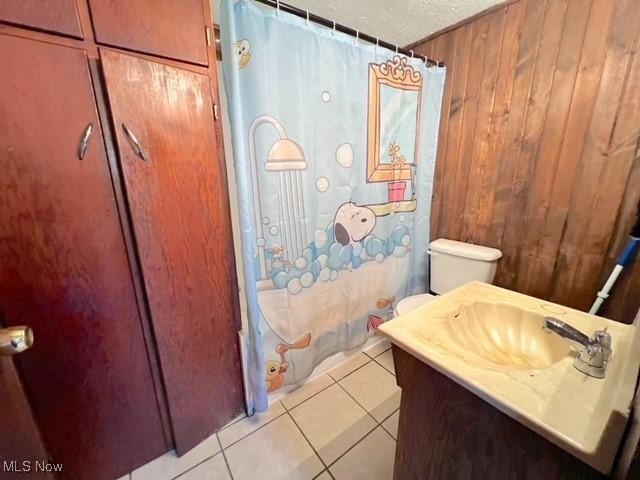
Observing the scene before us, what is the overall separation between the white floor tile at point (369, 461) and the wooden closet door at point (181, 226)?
24.4 inches

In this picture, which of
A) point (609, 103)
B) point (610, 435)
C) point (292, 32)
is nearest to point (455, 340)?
point (610, 435)

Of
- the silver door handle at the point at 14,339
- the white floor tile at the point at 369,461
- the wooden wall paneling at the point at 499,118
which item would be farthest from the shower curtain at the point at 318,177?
the silver door handle at the point at 14,339

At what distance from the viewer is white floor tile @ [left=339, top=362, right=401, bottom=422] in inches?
54.5

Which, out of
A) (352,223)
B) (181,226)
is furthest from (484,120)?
(181,226)

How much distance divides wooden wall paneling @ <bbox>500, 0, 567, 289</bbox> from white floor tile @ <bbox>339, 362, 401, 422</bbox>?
93 centimetres

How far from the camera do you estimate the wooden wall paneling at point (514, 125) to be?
125 cm

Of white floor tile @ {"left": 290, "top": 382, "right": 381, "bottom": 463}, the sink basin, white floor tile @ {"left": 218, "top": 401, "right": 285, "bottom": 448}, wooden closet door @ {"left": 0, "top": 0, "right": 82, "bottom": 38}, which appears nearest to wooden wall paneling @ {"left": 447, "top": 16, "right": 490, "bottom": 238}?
the sink basin

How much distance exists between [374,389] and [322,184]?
3.99ft

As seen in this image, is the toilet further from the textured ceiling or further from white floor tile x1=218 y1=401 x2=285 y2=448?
the textured ceiling

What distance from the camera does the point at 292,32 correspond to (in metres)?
1.10

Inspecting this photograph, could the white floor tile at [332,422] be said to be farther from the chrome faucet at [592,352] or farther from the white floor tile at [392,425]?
the chrome faucet at [592,352]

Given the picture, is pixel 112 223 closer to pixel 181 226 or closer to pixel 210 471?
pixel 181 226

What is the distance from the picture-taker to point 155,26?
81cm

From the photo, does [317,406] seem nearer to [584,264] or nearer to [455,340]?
[455,340]
